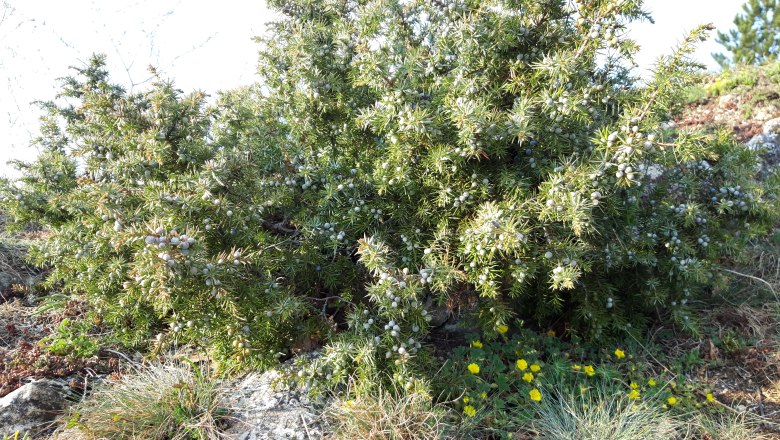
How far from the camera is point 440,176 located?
2652 millimetres

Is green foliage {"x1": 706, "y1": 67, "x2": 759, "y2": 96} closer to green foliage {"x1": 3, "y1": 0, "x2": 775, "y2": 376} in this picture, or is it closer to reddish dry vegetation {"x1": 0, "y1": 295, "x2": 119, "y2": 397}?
green foliage {"x1": 3, "y1": 0, "x2": 775, "y2": 376}

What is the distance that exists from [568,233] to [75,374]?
3005mm

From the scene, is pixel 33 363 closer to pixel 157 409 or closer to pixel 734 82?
pixel 157 409

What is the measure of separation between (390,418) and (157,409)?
120cm

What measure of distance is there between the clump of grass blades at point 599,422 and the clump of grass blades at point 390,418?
496 millimetres

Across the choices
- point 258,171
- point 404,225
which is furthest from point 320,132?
point 404,225

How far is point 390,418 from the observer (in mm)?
2326

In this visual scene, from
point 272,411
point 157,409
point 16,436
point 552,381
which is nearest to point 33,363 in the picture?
point 16,436

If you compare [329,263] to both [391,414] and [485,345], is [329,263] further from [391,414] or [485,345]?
[485,345]

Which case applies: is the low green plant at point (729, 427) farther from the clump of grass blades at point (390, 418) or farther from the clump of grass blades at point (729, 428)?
the clump of grass blades at point (390, 418)

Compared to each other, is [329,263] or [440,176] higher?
[440,176]

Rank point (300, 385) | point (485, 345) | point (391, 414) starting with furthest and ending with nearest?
point (485, 345), point (300, 385), point (391, 414)

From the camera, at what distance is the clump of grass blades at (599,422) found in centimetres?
250

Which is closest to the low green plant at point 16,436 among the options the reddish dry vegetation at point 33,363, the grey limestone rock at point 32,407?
the grey limestone rock at point 32,407
